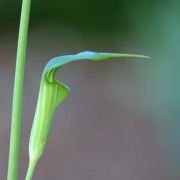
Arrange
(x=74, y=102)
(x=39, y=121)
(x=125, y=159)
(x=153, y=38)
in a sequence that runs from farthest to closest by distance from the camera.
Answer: (x=74, y=102)
(x=125, y=159)
(x=153, y=38)
(x=39, y=121)

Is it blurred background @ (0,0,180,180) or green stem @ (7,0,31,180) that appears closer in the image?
green stem @ (7,0,31,180)

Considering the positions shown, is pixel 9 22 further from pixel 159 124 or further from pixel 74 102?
pixel 159 124

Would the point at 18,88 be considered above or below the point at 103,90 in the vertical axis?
above

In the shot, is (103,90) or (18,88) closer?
(18,88)

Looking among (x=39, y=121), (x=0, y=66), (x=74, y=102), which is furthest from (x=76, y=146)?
(x=39, y=121)
